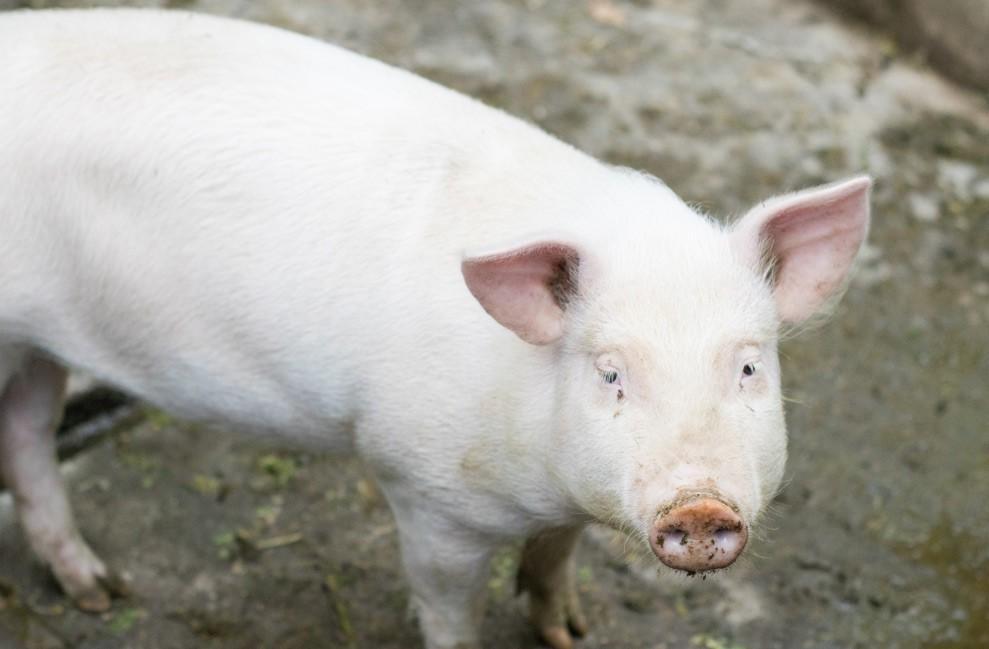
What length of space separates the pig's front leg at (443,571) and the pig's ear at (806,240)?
3.14ft

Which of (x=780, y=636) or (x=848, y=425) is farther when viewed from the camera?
(x=848, y=425)

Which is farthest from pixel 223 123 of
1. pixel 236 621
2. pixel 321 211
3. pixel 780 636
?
pixel 780 636

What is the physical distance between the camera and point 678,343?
103 inches

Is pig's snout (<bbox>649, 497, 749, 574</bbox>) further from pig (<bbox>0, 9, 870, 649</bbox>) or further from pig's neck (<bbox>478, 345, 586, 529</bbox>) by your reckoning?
pig's neck (<bbox>478, 345, 586, 529</bbox>)

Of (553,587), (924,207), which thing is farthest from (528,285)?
(924,207)

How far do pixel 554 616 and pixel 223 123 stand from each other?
1.70 metres

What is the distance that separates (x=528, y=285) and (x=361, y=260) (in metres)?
0.54

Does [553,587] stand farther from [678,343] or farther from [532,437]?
[678,343]

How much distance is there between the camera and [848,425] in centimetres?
472

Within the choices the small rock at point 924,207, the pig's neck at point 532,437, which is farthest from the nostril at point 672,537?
the small rock at point 924,207

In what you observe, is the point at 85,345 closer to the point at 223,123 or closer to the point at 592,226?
the point at 223,123

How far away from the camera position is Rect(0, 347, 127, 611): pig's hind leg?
380cm

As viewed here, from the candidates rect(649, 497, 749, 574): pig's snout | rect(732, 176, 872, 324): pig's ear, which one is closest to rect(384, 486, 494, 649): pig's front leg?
rect(649, 497, 749, 574): pig's snout

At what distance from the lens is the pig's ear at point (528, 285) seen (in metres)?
2.66
